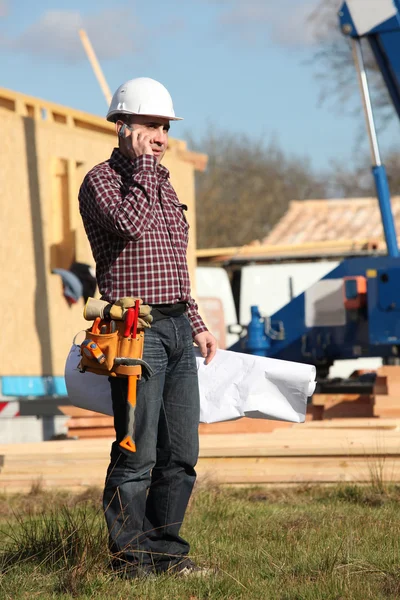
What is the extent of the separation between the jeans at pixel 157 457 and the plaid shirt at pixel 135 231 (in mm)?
191

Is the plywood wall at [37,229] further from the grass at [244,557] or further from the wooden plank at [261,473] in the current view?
the grass at [244,557]

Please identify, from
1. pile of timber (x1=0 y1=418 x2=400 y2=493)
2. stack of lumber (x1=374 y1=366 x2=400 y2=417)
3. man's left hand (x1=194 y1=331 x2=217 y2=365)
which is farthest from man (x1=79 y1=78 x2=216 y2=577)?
stack of lumber (x1=374 y1=366 x2=400 y2=417)

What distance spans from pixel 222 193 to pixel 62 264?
129 feet

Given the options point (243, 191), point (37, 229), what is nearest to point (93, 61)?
point (37, 229)

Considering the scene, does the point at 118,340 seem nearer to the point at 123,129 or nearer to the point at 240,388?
the point at 240,388

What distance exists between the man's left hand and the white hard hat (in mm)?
999

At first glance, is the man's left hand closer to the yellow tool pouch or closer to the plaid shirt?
the plaid shirt

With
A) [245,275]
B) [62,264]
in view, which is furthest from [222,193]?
[62,264]

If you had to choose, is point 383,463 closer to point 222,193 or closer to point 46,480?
point 46,480

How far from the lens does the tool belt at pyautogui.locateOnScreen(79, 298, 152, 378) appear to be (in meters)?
4.43

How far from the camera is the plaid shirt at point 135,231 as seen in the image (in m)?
4.44

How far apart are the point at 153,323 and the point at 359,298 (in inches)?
262

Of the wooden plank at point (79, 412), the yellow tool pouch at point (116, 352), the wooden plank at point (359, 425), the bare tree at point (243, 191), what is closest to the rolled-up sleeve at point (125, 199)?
the yellow tool pouch at point (116, 352)

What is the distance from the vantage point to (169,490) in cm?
470
